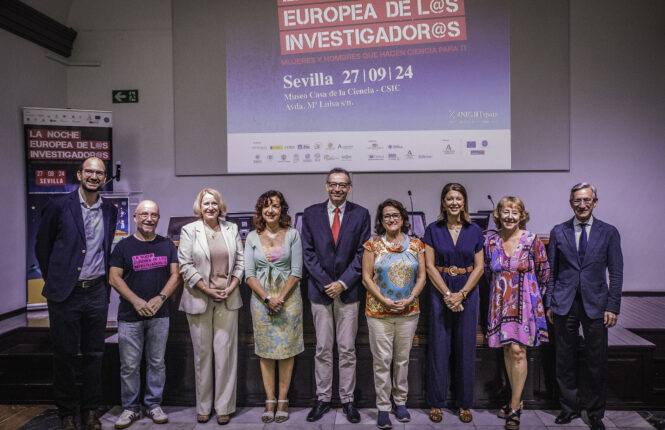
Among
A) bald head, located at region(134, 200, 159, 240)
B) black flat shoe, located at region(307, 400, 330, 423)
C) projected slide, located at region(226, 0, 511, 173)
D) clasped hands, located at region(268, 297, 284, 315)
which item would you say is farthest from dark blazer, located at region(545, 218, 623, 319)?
bald head, located at region(134, 200, 159, 240)

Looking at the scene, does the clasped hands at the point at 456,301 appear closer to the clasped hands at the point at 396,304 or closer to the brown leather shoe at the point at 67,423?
the clasped hands at the point at 396,304

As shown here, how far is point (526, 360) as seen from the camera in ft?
8.81

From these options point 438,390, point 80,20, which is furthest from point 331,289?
point 80,20

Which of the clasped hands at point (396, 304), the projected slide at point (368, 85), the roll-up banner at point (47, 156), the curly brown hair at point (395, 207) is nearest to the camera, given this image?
the clasped hands at point (396, 304)

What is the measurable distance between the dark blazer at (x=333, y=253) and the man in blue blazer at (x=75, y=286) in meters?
1.34

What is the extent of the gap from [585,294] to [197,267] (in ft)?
8.00

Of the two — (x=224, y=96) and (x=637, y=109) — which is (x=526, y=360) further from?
(x=224, y=96)

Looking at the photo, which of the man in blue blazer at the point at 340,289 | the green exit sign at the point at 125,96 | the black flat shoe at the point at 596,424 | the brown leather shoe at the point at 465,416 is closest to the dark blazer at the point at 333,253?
the man in blue blazer at the point at 340,289

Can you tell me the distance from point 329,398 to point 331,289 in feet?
2.48

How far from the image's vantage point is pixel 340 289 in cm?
260

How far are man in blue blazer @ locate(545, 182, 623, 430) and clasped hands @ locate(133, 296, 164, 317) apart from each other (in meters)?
2.52

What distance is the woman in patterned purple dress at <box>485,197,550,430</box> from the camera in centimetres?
255

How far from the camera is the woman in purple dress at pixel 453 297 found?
2.61m

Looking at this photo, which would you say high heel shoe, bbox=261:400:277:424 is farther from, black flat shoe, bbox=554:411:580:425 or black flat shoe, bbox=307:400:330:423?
black flat shoe, bbox=554:411:580:425
